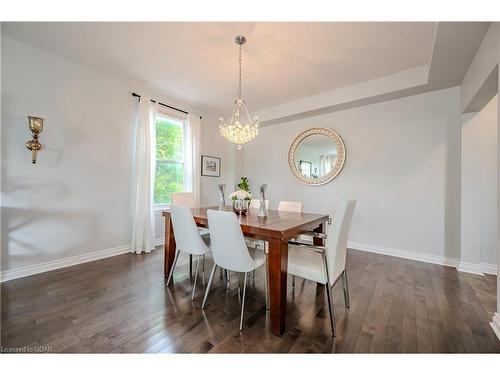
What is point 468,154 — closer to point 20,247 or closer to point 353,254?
point 353,254

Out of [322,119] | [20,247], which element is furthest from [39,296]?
[322,119]

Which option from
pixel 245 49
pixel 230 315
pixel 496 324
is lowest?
pixel 230 315

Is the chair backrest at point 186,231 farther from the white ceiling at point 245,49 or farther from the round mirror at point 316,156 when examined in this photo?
the round mirror at point 316,156

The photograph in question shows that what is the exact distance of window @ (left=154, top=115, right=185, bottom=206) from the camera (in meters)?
3.60

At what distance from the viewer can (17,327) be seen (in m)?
1.46

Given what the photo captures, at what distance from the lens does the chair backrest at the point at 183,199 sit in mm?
2826

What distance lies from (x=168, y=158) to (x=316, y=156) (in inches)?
108

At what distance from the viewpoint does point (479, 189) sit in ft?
8.28

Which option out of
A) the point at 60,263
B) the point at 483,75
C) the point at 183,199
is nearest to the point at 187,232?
the point at 183,199

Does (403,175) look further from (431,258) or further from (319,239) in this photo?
(319,239)

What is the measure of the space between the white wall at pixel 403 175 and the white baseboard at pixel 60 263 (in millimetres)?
3351

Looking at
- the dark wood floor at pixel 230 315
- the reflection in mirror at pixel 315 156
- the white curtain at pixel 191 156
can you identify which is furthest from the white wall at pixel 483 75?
the white curtain at pixel 191 156
